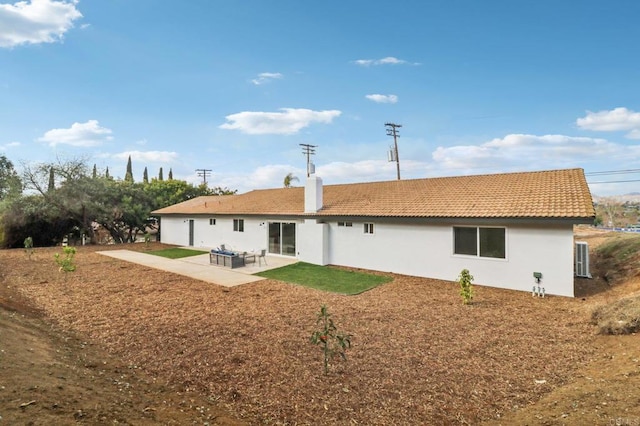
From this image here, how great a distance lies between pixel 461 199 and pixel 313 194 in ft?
22.4

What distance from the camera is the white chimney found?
15812 millimetres

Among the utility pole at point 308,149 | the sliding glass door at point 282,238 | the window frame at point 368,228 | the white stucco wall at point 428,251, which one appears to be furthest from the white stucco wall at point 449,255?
the utility pole at point 308,149

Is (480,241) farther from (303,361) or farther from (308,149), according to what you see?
(308,149)

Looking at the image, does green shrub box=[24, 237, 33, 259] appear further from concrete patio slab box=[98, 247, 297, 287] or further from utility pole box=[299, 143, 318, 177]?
utility pole box=[299, 143, 318, 177]

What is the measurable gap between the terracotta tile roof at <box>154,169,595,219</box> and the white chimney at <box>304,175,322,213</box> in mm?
449

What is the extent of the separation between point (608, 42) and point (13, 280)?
27114 mm

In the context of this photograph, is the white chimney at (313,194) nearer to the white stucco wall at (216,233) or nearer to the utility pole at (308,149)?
the white stucco wall at (216,233)

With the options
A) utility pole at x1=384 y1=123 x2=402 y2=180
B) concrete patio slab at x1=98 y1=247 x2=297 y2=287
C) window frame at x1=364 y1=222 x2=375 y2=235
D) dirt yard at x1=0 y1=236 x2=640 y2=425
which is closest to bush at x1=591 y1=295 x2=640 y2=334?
dirt yard at x1=0 y1=236 x2=640 y2=425

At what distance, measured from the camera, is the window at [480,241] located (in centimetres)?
1100

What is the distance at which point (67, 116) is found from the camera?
19.4 meters

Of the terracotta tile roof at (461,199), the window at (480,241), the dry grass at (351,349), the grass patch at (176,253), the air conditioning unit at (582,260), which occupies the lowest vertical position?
the dry grass at (351,349)

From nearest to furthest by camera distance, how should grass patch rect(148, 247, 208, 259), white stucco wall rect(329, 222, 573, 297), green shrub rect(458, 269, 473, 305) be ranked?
green shrub rect(458, 269, 473, 305), white stucco wall rect(329, 222, 573, 297), grass patch rect(148, 247, 208, 259)

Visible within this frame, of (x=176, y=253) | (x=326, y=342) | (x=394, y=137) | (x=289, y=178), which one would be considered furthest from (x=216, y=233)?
(x=394, y=137)

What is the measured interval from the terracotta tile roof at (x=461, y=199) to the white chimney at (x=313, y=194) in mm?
449
